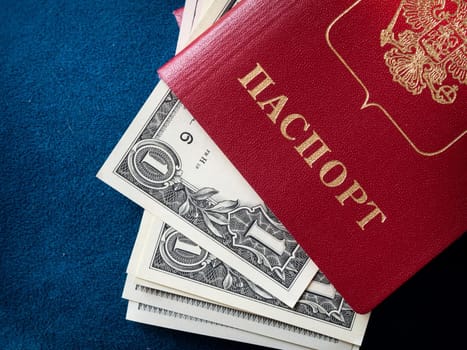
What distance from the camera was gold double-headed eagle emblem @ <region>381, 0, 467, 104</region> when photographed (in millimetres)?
573

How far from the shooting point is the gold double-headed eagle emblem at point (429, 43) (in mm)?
573

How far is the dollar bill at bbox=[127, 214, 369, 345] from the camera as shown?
65cm

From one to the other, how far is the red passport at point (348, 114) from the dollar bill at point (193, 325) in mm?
165

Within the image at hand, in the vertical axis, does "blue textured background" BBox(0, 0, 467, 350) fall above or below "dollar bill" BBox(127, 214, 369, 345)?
above

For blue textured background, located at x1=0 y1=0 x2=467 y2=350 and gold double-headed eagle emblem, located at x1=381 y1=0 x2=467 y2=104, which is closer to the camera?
gold double-headed eagle emblem, located at x1=381 y1=0 x2=467 y2=104

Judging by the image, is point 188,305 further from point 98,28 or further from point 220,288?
point 98,28

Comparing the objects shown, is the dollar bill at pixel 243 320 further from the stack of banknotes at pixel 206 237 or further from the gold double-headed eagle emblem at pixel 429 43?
the gold double-headed eagle emblem at pixel 429 43

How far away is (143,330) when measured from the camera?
0.77 metres

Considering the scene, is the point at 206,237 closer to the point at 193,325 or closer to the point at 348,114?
the point at 193,325

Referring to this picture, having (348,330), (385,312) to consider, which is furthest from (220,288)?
(385,312)

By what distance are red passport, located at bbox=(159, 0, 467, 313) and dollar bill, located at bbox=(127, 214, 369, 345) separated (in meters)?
0.08

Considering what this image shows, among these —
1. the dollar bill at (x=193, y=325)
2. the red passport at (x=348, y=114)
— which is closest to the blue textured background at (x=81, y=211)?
the dollar bill at (x=193, y=325)

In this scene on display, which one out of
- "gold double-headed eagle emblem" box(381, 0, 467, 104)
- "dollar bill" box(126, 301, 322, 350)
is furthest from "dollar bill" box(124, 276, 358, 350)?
"gold double-headed eagle emblem" box(381, 0, 467, 104)

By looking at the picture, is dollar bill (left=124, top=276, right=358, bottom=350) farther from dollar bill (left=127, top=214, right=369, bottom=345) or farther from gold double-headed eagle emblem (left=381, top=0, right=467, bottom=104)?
gold double-headed eagle emblem (left=381, top=0, right=467, bottom=104)
